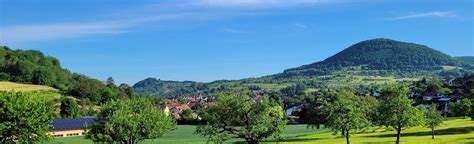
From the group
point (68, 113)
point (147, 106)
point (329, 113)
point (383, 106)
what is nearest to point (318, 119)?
point (329, 113)

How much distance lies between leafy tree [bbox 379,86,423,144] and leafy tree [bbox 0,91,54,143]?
1548 inches

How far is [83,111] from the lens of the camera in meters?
184

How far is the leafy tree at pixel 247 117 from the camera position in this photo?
47.8m

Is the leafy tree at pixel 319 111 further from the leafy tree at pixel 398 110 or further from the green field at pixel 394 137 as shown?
the leafy tree at pixel 398 110

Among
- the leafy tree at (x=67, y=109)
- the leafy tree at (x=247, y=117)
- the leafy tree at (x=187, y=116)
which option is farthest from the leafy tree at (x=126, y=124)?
the leafy tree at (x=187, y=116)

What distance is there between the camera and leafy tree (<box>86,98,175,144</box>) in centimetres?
5522

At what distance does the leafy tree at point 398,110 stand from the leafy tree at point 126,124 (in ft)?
86.2

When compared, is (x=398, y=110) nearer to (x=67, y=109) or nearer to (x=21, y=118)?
(x=21, y=118)

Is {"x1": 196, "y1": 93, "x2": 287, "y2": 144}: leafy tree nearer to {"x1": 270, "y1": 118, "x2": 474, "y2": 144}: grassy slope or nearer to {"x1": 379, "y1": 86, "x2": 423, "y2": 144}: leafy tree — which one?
{"x1": 379, "y1": 86, "x2": 423, "y2": 144}: leafy tree

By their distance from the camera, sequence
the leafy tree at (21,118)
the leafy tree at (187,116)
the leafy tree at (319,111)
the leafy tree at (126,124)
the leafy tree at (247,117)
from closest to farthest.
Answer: the leafy tree at (247,117) → the leafy tree at (21,118) → the leafy tree at (126,124) → the leafy tree at (319,111) → the leafy tree at (187,116)

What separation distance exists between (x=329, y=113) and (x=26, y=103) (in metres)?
41.0

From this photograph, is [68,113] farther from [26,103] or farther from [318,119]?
[26,103]

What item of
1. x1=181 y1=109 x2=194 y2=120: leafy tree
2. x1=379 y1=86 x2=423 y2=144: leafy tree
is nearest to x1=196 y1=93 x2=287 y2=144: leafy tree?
x1=379 y1=86 x2=423 y2=144: leafy tree

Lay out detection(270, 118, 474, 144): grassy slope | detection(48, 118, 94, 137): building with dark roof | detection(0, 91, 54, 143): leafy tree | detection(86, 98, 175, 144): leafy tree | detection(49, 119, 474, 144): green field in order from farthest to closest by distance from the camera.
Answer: detection(48, 118, 94, 137): building with dark roof, detection(49, 119, 474, 144): green field, detection(270, 118, 474, 144): grassy slope, detection(86, 98, 175, 144): leafy tree, detection(0, 91, 54, 143): leafy tree
